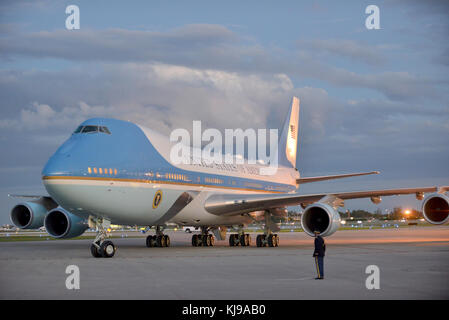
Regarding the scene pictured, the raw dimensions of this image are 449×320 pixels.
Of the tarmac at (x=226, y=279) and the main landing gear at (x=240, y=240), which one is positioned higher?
the main landing gear at (x=240, y=240)

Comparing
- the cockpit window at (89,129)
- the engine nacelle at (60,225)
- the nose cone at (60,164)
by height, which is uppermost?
the cockpit window at (89,129)

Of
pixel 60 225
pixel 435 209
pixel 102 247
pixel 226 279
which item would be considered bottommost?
pixel 226 279

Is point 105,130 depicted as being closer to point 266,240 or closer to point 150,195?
point 150,195

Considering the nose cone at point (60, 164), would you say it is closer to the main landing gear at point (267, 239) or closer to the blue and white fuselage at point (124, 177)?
the blue and white fuselage at point (124, 177)

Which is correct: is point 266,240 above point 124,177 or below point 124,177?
below

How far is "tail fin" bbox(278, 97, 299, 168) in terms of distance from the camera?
33688 mm

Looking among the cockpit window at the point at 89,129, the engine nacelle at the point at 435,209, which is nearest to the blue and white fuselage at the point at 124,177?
the cockpit window at the point at 89,129

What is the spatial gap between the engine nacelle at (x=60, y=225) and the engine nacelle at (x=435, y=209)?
15.3 meters

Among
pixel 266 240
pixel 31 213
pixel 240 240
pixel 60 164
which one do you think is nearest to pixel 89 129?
pixel 60 164

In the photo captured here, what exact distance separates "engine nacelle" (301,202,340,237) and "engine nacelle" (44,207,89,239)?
32.9 ft

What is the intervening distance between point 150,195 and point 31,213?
24.0 ft

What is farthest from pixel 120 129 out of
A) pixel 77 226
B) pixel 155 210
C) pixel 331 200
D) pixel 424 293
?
pixel 424 293

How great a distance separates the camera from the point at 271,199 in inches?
932

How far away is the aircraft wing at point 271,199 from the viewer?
2331 cm
